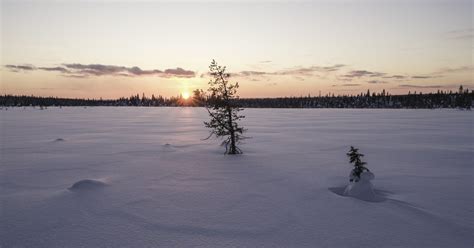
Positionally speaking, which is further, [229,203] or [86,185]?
[86,185]

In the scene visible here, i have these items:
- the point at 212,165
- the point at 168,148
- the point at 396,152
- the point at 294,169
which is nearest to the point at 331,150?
the point at 396,152

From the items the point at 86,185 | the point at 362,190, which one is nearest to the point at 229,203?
the point at 362,190

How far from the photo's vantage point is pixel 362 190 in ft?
24.0

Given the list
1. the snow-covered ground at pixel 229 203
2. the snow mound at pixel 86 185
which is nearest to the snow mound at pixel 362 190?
the snow-covered ground at pixel 229 203

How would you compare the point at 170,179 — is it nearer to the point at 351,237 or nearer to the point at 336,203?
the point at 336,203

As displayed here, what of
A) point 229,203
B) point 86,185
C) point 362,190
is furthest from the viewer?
point 86,185

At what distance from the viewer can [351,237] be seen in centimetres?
521

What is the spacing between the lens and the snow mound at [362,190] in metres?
7.22

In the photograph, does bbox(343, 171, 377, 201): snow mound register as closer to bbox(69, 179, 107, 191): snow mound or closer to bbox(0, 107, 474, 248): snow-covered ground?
bbox(0, 107, 474, 248): snow-covered ground

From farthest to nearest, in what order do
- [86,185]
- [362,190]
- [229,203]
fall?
[86,185]
[362,190]
[229,203]

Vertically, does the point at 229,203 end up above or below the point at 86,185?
below

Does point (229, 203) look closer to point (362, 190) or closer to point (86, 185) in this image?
point (362, 190)

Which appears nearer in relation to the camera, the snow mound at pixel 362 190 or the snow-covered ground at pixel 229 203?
the snow-covered ground at pixel 229 203

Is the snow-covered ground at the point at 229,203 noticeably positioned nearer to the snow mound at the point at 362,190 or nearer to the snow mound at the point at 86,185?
the snow mound at the point at 86,185
